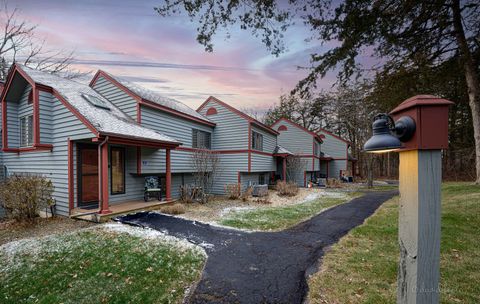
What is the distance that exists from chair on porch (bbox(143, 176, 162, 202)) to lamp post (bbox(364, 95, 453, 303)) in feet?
32.2

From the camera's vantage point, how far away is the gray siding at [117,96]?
35.5ft

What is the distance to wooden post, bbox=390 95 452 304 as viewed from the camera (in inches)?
64.9

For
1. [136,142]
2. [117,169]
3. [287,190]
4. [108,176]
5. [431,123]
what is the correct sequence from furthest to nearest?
[287,190]
[117,169]
[108,176]
[136,142]
[431,123]

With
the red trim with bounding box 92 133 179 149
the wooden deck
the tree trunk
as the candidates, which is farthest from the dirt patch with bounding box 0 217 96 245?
the tree trunk

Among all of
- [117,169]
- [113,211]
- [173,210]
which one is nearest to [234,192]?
[173,210]

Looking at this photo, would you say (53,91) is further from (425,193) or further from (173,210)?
(425,193)

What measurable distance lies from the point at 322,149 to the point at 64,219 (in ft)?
84.6

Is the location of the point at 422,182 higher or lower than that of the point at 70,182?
higher

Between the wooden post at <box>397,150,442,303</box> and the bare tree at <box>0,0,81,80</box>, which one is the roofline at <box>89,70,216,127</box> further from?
the wooden post at <box>397,150,442,303</box>

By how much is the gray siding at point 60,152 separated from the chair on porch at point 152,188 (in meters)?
2.81

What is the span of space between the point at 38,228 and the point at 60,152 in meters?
2.86

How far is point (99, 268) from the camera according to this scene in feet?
14.1

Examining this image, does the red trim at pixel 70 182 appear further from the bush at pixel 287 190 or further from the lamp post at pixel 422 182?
the bush at pixel 287 190

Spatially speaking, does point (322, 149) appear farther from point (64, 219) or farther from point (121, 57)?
point (64, 219)
